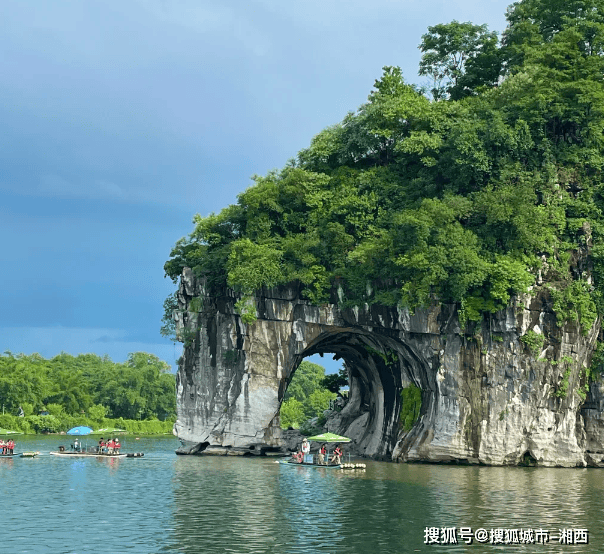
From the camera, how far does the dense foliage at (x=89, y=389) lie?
9156 centimetres

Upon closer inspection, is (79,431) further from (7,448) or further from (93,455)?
(7,448)

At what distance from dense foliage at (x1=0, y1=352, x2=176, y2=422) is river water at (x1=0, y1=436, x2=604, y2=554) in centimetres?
5639

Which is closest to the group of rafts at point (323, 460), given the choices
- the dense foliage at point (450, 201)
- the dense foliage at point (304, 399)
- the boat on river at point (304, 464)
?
the boat on river at point (304, 464)

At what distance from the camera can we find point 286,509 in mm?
24484

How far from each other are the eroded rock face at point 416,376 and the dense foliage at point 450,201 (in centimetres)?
135

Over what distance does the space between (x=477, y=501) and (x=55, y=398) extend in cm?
7990

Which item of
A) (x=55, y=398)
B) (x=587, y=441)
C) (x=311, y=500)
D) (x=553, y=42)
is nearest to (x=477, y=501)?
(x=311, y=500)

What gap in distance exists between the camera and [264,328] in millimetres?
45250

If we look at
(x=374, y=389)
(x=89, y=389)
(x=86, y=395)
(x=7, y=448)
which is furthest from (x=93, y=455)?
(x=89, y=389)

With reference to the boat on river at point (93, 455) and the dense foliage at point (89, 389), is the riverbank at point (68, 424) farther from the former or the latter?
the boat on river at point (93, 455)

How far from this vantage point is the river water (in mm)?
19234

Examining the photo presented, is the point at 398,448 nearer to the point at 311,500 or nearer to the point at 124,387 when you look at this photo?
the point at 311,500

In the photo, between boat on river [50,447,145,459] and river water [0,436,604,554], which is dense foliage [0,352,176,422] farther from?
river water [0,436,604,554]

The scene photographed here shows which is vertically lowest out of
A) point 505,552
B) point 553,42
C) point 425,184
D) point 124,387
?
point 505,552
